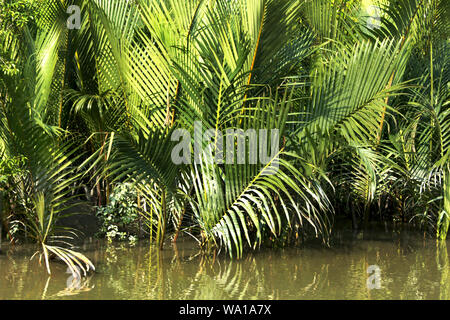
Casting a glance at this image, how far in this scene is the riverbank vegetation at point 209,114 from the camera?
452 cm

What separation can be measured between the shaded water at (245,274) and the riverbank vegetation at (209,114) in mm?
177

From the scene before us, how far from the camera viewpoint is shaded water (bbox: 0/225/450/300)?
3.99 meters

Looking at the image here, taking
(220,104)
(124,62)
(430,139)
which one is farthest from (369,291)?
(124,62)

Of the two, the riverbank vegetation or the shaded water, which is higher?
the riverbank vegetation

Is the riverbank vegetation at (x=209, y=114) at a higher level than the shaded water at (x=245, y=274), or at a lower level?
higher

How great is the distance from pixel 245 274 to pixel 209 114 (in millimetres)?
1215

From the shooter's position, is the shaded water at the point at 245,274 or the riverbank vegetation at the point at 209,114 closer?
the shaded water at the point at 245,274

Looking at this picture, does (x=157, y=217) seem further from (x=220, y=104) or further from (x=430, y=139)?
(x=430, y=139)

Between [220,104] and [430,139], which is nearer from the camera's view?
[220,104]

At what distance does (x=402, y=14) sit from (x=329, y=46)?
2.64 ft

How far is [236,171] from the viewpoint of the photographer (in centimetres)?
455

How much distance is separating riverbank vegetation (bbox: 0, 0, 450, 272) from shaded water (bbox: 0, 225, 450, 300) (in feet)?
0.58

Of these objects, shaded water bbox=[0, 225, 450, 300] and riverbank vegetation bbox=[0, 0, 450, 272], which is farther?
riverbank vegetation bbox=[0, 0, 450, 272]

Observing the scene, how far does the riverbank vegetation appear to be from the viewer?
14.8ft
